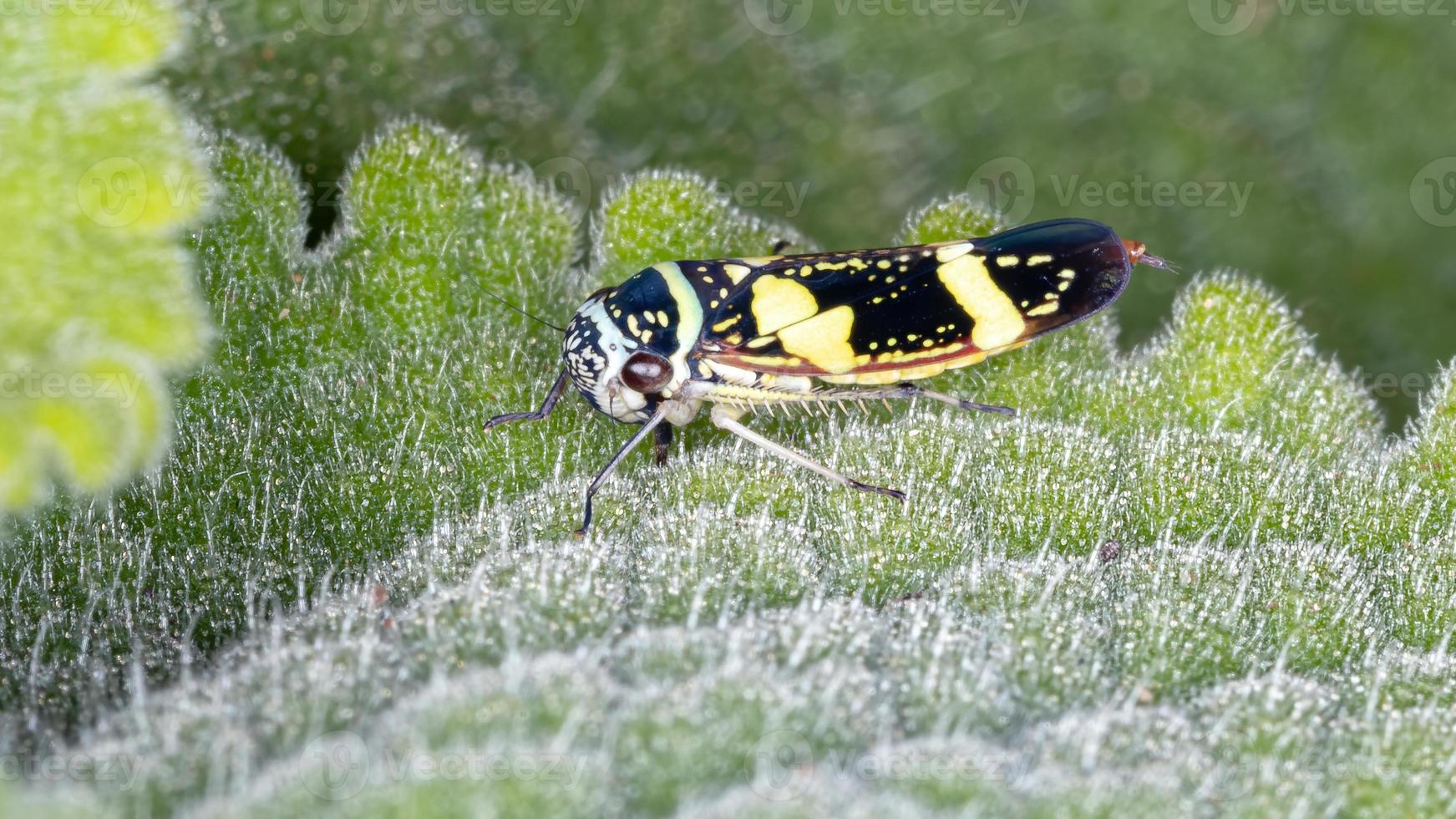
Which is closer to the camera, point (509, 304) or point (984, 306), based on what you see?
point (509, 304)

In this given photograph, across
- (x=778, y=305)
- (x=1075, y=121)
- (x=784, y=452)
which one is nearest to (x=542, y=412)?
(x=784, y=452)

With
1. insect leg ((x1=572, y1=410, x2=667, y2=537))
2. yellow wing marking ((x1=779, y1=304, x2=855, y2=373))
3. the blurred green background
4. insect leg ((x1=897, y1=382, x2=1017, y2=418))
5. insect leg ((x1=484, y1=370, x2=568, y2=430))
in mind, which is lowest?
insect leg ((x1=572, y1=410, x2=667, y2=537))

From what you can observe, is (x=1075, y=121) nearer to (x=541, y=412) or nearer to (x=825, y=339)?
(x=825, y=339)

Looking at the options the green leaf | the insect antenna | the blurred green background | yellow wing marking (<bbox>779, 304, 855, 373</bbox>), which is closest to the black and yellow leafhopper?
yellow wing marking (<bbox>779, 304, 855, 373</bbox>)

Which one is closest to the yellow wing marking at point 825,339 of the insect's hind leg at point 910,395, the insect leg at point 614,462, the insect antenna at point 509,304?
the insect's hind leg at point 910,395

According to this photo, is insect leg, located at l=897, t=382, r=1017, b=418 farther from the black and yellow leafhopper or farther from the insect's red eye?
the insect's red eye

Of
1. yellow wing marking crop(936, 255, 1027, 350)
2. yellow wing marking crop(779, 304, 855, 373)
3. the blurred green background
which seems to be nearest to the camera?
yellow wing marking crop(936, 255, 1027, 350)

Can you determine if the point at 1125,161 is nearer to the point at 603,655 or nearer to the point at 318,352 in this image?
the point at 318,352
